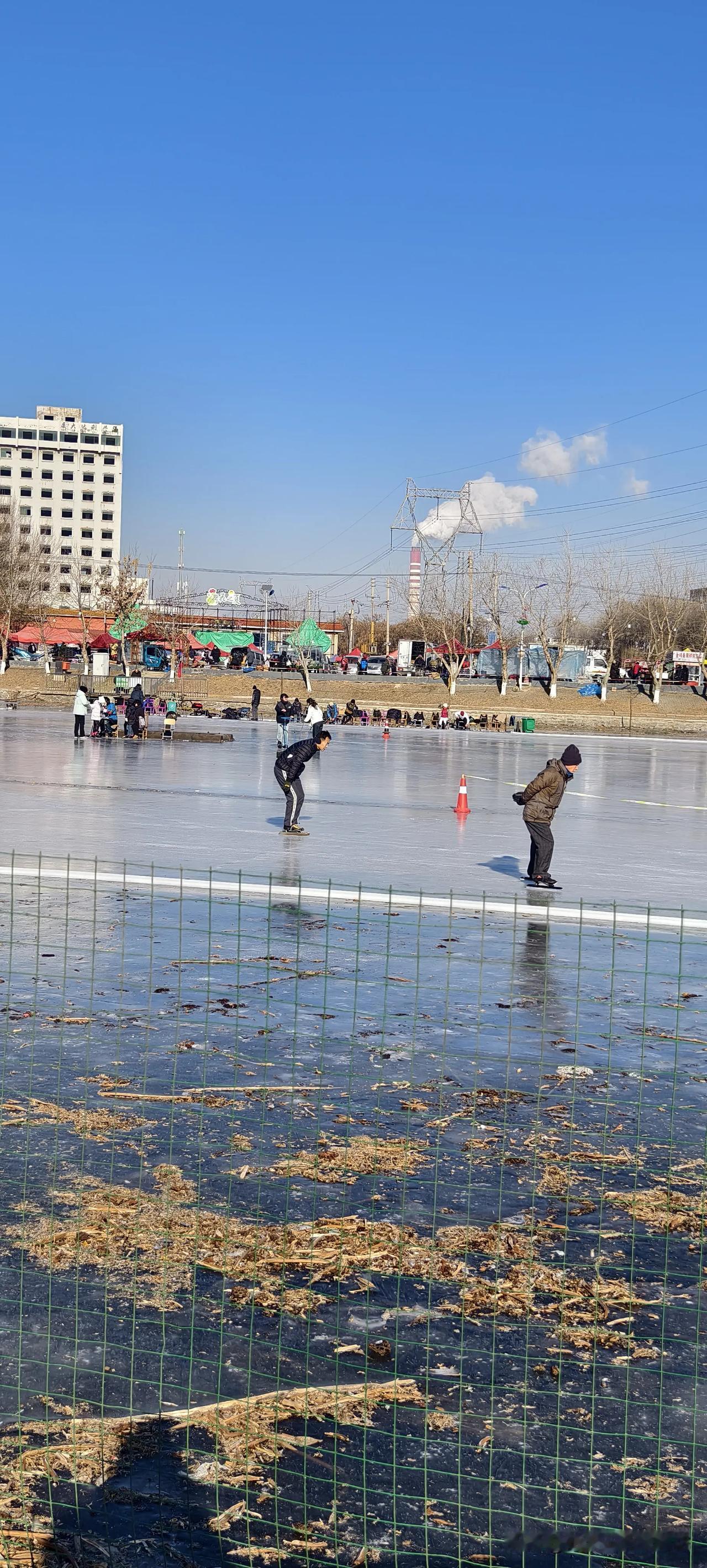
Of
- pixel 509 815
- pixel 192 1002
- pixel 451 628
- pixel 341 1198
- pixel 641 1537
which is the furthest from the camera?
pixel 451 628

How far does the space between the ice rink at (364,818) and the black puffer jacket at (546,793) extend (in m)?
0.80

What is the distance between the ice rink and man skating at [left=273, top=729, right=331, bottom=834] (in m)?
0.41

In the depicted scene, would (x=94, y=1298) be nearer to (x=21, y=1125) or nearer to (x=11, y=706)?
(x=21, y=1125)

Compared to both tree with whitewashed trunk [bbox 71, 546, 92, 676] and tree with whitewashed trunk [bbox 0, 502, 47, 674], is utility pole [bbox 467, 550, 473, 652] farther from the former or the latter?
tree with whitewashed trunk [bbox 71, 546, 92, 676]

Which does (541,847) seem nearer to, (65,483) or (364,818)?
(364,818)

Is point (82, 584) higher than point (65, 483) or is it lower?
lower

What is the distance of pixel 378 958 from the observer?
11.1 meters

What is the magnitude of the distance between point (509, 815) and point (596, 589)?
283 ft

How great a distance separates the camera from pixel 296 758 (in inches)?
690

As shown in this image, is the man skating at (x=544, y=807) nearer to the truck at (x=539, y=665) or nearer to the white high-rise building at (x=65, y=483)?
the truck at (x=539, y=665)

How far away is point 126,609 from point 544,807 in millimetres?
62190

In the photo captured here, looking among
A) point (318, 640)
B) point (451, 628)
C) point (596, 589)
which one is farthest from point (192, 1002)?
point (596, 589)

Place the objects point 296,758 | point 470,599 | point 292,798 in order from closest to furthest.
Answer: point 296,758
point 292,798
point 470,599

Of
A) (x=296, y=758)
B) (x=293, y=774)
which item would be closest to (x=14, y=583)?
(x=293, y=774)
